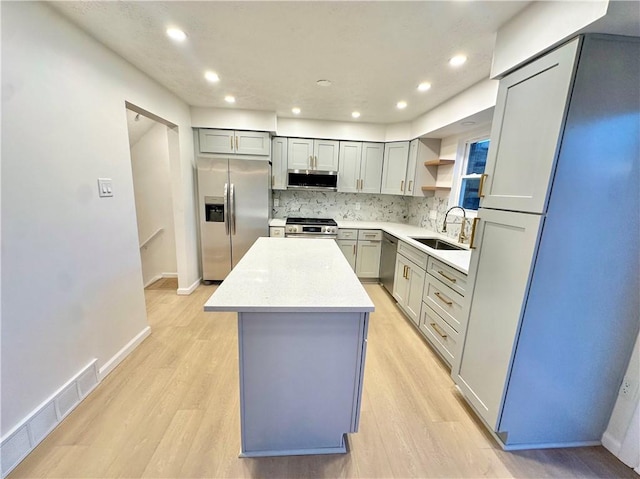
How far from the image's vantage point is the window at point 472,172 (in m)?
2.93

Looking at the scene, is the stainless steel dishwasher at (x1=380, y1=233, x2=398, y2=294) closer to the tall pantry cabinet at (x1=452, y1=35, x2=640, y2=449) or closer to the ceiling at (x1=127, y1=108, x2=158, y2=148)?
the tall pantry cabinet at (x1=452, y1=35, x2=640, y2=449)

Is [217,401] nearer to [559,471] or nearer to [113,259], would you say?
[113,259]

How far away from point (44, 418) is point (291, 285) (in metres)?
1.60

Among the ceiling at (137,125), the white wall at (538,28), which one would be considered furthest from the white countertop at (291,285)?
the ceiling at (137,125)

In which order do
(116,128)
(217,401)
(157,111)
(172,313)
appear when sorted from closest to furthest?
1. (217,401)
2. (116,128)
3. (157,111)
4. (172,313)

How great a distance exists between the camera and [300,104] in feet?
10.2

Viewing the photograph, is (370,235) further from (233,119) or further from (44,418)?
(44,418)

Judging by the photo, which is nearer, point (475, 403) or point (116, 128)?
point (475, 403)

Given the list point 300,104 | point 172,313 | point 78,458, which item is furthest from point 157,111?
point 78,458

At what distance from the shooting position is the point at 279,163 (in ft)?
12.6

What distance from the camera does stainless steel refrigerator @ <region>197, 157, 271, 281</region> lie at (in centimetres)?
340

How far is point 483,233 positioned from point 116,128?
8.91ft

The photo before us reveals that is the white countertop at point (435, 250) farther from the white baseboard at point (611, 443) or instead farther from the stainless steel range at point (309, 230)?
the white baseboard at point (611, 443)

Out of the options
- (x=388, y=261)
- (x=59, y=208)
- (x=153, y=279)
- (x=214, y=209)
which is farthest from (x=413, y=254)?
(x=153, y=279)
